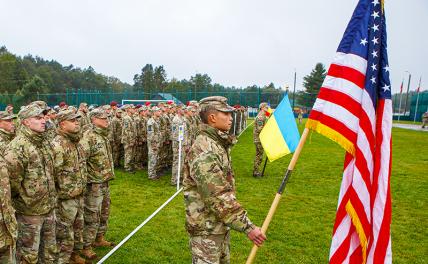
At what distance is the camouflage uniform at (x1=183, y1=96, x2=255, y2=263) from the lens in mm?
3105

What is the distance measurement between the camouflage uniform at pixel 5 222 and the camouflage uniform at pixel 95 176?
7.15 feet

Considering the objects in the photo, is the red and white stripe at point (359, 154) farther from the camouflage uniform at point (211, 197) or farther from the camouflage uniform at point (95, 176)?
the camouflage uniform at point (95, 176)

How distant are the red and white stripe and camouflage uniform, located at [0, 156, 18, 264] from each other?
320 centimetres

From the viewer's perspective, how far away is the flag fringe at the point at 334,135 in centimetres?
341

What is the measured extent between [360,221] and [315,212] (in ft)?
17.1

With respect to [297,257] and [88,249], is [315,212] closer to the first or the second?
[297,257]

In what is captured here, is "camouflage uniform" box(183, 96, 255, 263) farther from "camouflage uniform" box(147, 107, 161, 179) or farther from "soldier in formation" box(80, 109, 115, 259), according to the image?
"camouflage uniform" box(147, 107, 161, 179)

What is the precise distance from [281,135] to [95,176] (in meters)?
4.79

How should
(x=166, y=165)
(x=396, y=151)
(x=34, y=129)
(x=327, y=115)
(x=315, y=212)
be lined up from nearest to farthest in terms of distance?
(x=327, y=115) → (x=34, y=129) → (x=315, y=212) → (x=166, y=165) → (x=396, y=151)

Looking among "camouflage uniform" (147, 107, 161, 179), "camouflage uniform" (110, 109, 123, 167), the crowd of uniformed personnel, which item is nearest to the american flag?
the crowd of uniformed personnel

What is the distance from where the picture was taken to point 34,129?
423 centimetres

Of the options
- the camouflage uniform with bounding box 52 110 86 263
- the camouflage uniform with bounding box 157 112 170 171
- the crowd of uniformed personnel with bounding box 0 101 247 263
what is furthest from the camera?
the camouflage uniform with bounding box 157 112 170 171

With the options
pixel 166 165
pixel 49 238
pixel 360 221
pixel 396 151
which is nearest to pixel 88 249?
pixel 49 238

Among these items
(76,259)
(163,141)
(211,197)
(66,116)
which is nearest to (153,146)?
(163,141)
